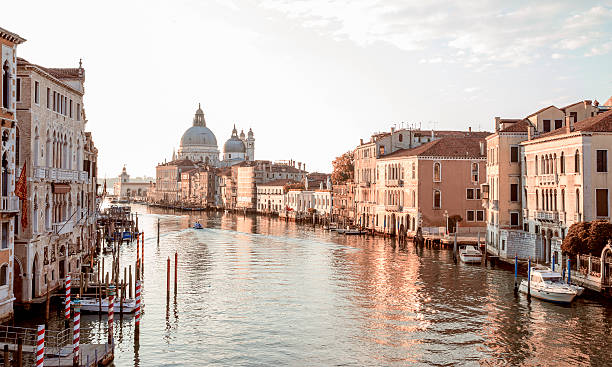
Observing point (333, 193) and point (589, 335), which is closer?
point (589, 335)

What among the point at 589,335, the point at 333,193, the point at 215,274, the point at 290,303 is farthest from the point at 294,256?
the point at 333,193

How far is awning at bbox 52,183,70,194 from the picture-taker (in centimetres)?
2091

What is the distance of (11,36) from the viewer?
16.7m

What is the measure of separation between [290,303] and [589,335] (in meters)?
9.61

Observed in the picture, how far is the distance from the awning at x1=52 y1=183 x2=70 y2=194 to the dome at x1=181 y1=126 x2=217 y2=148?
125 meters

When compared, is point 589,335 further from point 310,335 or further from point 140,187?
point 140,187

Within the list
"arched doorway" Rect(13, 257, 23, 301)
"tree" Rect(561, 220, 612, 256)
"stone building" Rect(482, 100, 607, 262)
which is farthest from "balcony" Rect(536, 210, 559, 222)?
"arched doorway" Rect(13, 257, 23, 301)

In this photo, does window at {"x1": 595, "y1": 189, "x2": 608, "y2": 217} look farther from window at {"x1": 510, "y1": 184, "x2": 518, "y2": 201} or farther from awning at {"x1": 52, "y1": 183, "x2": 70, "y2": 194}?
awning at {"x1": 52, "y1": 183, "x2": 70, "y2": 194}

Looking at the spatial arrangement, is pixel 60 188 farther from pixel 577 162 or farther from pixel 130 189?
pixel 130 189

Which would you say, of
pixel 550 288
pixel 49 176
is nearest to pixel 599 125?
pixel 550 288

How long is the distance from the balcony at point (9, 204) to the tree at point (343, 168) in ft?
177

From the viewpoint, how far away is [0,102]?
16312mm

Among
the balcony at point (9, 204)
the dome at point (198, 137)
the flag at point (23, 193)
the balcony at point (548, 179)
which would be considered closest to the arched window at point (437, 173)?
the balcony at point (548, 179)

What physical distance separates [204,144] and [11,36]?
427 ft
